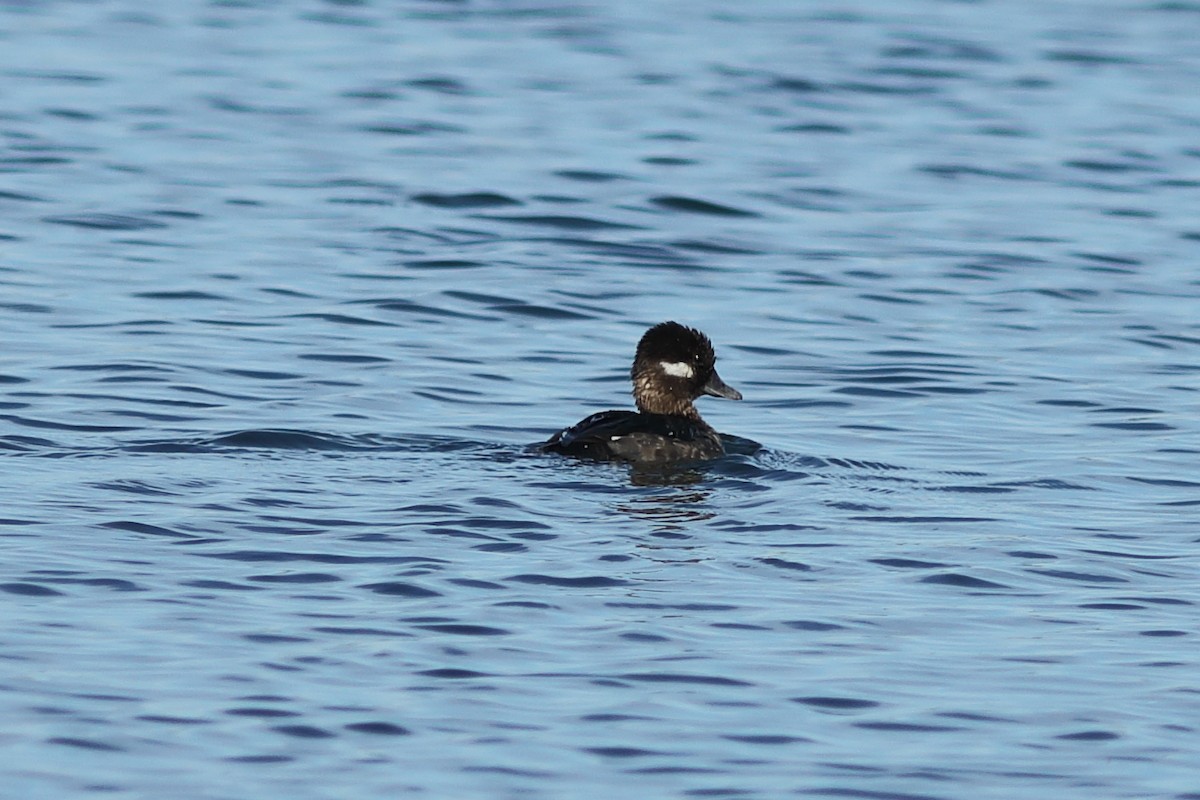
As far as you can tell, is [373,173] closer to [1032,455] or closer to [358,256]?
[358,256]

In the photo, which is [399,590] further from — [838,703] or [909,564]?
[909,564]

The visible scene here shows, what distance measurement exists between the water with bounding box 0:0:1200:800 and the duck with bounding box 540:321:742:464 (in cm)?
12

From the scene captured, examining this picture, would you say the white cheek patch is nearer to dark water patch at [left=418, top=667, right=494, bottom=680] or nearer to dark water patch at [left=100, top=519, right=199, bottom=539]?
dark water patch at [left=100, top=519, right=199, bottom=539]

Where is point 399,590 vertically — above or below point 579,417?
above

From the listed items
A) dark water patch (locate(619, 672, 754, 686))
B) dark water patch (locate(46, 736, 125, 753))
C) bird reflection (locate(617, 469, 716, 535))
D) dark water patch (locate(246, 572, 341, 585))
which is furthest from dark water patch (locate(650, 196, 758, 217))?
dark water patch (locate(46, 736, 125, 753))

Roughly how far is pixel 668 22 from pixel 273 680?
23.0 m

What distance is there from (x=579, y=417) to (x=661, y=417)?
1.31 metres

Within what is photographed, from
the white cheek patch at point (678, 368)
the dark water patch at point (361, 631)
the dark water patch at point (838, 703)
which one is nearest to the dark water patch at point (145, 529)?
the dark water patch at point (361, 631)

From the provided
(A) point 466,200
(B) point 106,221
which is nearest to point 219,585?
(B) point 106,221

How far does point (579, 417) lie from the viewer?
12.2 metres

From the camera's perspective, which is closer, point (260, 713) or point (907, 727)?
point (260, 713)

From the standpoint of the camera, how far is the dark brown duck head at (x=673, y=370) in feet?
37.7

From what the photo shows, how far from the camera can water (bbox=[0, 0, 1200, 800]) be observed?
6820 millimetres

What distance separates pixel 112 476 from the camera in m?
9.88
